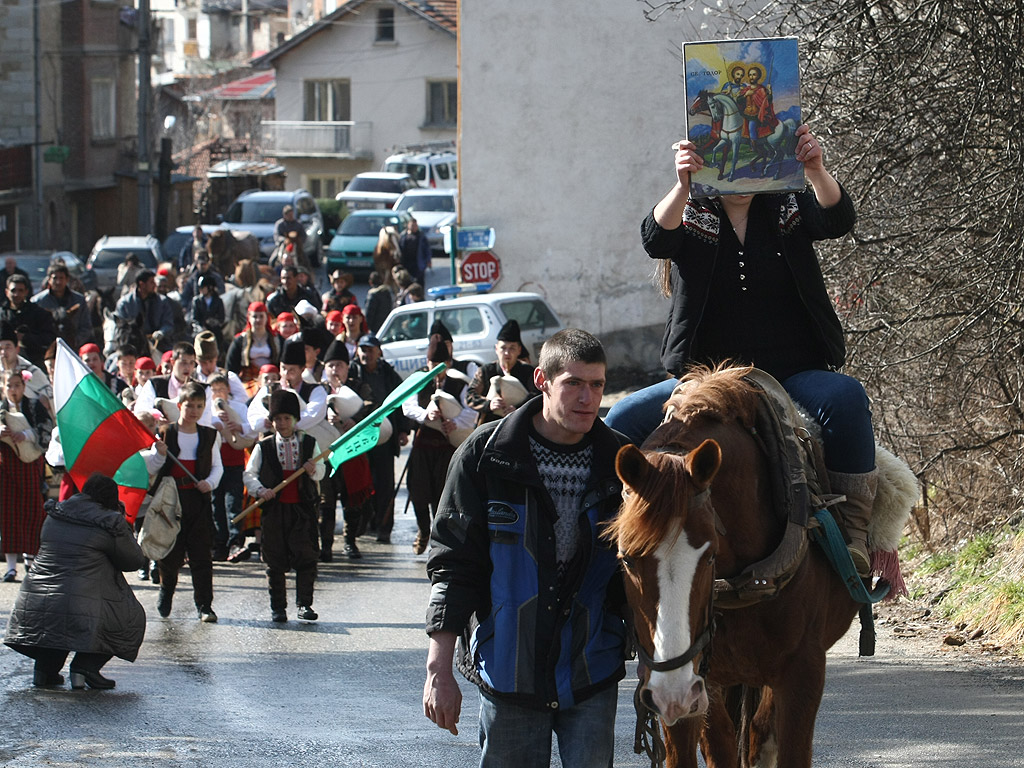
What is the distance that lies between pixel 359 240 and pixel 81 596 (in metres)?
30.5

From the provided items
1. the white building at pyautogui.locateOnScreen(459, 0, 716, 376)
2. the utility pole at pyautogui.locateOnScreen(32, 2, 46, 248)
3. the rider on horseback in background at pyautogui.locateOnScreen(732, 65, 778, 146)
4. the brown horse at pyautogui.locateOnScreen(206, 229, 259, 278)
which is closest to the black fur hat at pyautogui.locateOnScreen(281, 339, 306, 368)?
the rider on horseback in background at pyautogui.locateOnScreen(732, 65, 778, 146)

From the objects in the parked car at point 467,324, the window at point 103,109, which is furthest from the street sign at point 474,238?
the window at point 103,109

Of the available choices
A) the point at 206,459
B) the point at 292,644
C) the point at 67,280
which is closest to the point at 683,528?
the point at 292,644

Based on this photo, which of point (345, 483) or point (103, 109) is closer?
point (345, 483)

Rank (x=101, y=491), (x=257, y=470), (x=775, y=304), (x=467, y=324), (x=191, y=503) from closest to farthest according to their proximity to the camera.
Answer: (x=775, y=304) < (x=101, y=491) < (x=191, y=503) < (x=257, y=470) < (x=467, y=324)

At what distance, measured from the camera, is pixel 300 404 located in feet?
39.0

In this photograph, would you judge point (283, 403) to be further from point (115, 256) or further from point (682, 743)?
point (115, 256)

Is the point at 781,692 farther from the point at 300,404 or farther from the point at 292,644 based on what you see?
the point at 300,404

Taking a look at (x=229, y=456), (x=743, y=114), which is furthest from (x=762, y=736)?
(x=229, y=456)

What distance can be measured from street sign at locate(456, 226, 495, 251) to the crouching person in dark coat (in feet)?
53.3

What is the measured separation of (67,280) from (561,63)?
393 inches

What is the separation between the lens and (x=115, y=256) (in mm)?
33406

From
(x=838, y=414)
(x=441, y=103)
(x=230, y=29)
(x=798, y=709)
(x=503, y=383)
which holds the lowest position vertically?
(x=798, y=709)

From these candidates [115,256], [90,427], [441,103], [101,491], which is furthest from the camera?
[441,103]
